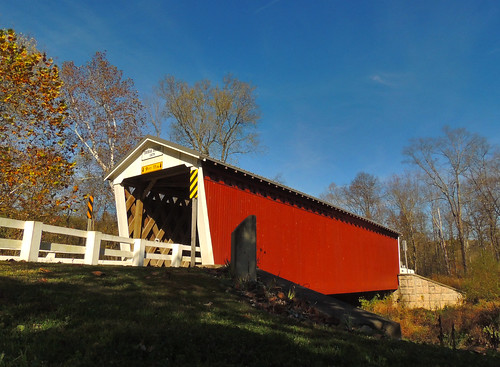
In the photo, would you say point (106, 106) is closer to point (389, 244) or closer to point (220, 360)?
point (389, 244)

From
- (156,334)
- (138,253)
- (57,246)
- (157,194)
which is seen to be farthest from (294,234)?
(156,334)

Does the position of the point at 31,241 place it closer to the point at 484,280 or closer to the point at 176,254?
the point at 176,254

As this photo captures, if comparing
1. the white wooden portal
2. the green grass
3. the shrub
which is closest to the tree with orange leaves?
the white wooden portal

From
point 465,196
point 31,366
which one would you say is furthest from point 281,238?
point 465,196

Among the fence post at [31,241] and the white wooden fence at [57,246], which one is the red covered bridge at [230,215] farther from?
the fence post at [31,241]

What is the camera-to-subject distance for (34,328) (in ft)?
11.1

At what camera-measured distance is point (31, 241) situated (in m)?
7.84

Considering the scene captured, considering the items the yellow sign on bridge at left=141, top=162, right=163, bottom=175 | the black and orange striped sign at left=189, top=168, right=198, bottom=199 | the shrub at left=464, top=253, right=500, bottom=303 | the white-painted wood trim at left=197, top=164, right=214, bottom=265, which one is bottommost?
the shrub at left=464, top=253, right=500, bottom=303

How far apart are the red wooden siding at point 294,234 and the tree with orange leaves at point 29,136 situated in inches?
261

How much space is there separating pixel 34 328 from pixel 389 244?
23933mm

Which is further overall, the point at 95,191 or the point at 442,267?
the point at 442,267

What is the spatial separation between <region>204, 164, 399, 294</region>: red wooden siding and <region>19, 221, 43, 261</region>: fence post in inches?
183

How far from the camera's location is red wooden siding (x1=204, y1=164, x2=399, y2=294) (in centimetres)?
1151

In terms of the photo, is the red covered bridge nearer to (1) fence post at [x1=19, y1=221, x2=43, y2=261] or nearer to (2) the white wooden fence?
(2) the white wooden fence
